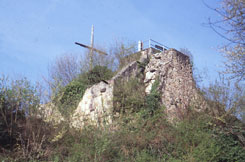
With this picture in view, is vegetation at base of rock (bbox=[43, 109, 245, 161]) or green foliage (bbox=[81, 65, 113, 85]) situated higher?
green foliage (bbox=[81, 65, 113, 85])

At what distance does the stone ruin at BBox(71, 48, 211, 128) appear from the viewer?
11.1 metres

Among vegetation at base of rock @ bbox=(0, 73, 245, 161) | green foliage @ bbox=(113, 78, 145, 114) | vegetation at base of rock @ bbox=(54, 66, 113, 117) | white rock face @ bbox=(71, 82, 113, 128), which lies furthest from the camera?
vegetation at base of rock @ bbox=(54, 66, 113, 117)

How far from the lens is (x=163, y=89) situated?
41.0 feet

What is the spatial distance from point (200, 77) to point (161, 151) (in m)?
8.47

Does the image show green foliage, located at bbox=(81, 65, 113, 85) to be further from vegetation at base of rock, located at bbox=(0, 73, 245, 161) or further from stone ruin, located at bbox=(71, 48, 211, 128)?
vegetation at base of rock, located at bbox=(0, 73, 245, 161)

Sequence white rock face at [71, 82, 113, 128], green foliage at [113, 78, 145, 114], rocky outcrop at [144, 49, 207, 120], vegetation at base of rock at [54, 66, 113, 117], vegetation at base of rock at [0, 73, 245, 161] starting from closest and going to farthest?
vegetation at base of rock at [0, 73, 245, 161], white rock face at [71, 82, 113, 128], green foliage at [113, 78, 145, 114], rocky outcrop at [144, 49, 207, 120], vegetation at base of rock at [54, 66, 113, 117]

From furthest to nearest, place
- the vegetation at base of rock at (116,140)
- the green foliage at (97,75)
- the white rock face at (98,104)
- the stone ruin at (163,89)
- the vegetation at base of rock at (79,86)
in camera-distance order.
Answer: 1. the green foliage at (97,75)
2. the vegetation at base of rock at (79,86)
3. the stone ruin at (163,89)
4. the white rock face at (98,104)
5. the vegetation at base of rock at (116,140)

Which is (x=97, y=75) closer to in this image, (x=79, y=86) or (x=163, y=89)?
(x=79, y=86)

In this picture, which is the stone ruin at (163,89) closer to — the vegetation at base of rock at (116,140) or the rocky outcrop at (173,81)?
the rocky outcrop at (173,81)

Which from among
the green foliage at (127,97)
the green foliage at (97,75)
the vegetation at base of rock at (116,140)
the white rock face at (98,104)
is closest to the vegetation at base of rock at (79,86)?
the green foliage at (97,75)

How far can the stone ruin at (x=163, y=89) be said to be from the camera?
11.1m

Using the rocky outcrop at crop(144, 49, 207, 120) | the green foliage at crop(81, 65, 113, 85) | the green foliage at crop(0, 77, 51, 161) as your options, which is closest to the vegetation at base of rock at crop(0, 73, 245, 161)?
the green foliage at crop(0, 77, 51, 161)

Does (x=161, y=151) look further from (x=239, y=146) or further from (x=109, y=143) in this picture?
(x=239, y=146)

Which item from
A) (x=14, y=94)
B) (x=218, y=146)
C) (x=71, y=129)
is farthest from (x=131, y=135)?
(x=14, y=94)
